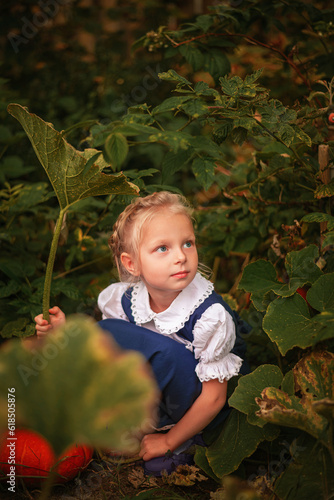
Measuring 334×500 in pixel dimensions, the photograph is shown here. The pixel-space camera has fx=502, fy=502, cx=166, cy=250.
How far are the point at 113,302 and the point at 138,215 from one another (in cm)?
32

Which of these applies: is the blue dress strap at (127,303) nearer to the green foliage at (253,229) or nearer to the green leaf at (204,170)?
the green foliage at (253,229)

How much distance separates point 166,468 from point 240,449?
218mm

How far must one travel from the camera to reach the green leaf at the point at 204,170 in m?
1.33

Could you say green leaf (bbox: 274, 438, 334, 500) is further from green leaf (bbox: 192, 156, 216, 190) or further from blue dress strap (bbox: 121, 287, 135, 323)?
green leaf (bbox: 192, 156, 216, 190)

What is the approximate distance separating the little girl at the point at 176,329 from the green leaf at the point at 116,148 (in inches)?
9.6

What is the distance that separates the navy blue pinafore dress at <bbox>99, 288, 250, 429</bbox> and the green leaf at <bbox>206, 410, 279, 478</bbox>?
3.2 inches

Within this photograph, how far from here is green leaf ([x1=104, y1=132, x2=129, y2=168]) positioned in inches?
43.2

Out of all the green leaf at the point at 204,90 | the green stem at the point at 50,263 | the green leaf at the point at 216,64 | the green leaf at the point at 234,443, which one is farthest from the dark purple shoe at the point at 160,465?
the green leaf at the point at 216,64

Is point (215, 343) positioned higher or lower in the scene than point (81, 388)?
lower

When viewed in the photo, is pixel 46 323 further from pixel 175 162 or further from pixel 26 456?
pixel 175 162

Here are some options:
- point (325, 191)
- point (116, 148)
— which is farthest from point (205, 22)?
point (116, 148)

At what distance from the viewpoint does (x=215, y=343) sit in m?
1.26

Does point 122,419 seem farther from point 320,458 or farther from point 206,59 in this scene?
point 206,59

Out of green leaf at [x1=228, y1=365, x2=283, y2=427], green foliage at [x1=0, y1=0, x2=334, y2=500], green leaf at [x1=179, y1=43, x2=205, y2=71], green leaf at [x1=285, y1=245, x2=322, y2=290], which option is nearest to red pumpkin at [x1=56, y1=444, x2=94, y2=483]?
green foliage at [x1=0, y1=0, x2=334, y2=500]
